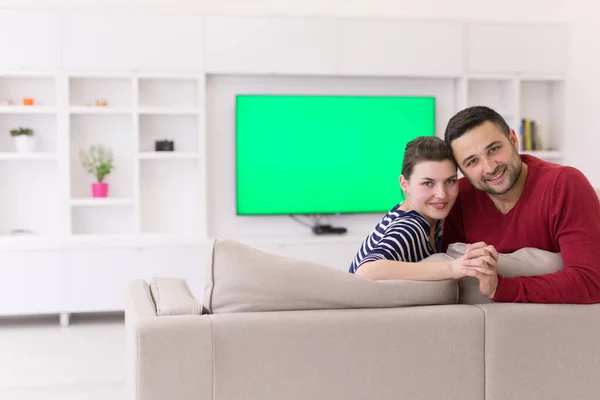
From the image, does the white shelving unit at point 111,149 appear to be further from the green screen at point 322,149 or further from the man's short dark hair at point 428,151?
the man's short dark hair at point 428,151

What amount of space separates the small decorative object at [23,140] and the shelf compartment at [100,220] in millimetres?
576

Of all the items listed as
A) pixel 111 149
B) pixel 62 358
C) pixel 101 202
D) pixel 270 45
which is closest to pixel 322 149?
pixel 270 45

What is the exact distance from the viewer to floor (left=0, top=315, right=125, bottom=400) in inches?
147

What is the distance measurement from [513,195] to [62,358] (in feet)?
9.82

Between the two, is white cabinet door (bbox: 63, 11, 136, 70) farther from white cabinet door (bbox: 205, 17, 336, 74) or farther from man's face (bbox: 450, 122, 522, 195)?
man's face (bbox: 450, 122, 522, 195)

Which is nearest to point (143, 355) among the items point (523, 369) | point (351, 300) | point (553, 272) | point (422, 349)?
point (351, 300)

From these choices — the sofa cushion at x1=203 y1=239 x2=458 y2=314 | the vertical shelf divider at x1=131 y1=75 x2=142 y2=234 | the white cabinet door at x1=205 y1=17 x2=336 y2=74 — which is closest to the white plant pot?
the vertical shelf divider at x1=131 y1=75 x2=142 y2=234

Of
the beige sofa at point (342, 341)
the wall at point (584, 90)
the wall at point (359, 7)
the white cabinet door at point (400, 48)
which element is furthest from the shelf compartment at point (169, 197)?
the beige sofa at point (342, 341)

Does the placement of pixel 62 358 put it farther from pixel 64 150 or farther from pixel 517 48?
pixel 517 48

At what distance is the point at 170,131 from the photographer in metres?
5.86

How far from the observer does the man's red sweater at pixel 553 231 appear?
204 centimetres

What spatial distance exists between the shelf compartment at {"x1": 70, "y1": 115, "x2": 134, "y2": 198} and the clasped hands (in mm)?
4046

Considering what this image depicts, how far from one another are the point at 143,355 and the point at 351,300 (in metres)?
0.53

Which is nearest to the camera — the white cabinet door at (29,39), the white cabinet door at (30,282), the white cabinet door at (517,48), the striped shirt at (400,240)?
the striped shirt at (400,240)
